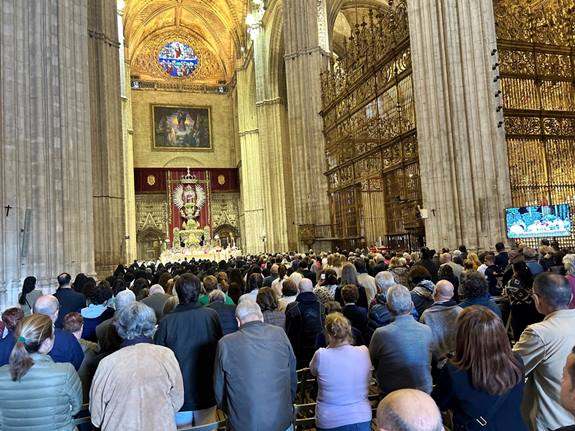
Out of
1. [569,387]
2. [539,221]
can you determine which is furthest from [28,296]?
[539,221]

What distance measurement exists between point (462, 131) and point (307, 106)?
10178 mm

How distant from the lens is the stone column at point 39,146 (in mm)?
8977

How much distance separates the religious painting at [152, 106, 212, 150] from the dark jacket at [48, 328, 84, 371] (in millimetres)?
36386

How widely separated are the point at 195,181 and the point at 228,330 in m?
34.4

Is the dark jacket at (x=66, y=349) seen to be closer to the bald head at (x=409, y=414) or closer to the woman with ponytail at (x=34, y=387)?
the woman with ponytail at (x=34, y=387)

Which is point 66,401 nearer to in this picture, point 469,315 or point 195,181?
point 469,315

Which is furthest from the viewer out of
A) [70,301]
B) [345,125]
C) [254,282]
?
[345,125]

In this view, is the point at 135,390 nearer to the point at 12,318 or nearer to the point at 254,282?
the point at 12,318

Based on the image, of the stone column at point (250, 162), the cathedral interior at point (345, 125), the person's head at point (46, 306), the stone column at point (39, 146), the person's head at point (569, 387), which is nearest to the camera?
the person's head at point (569, 387)

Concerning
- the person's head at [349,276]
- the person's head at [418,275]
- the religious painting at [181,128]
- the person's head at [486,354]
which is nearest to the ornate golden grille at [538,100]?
the person's head at [349,276]

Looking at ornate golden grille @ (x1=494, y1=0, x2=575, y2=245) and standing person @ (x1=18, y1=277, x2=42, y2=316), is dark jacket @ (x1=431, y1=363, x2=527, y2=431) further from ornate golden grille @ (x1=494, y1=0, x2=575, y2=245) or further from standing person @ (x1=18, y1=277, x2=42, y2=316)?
ornate golden grille @ (x1=494, y1=0, x2=575, y2=245)

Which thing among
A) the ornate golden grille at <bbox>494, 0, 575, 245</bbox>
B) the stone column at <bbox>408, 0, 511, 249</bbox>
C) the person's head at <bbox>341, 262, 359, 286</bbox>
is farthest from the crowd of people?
the ornate golden grille at <bbox>494, 0, 575, 245</bbox>

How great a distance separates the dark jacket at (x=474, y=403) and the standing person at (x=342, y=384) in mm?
706

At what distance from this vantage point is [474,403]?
6.93 feet
